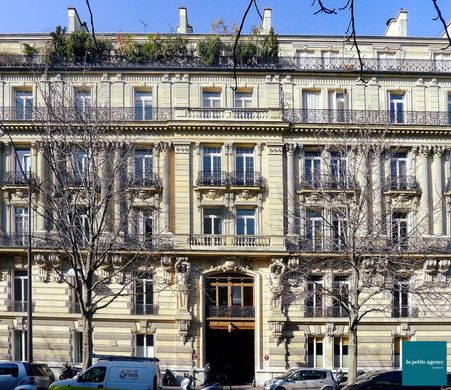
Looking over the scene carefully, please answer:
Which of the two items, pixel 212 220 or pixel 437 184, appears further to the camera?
pixel 437 184

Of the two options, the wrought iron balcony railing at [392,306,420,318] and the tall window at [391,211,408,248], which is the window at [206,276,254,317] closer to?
the wrought iron balcony railing at [392,306,420,318]

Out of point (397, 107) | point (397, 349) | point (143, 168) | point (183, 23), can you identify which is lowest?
point (397, 349)

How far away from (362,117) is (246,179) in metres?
6.61

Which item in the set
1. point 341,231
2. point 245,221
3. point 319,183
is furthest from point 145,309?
point 319,183

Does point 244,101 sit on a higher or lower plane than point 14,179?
higher

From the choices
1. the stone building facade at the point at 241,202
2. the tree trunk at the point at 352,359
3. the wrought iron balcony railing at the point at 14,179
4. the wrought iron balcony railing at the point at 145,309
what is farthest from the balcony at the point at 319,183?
the wrought iron balcony railing at the point at 14,179

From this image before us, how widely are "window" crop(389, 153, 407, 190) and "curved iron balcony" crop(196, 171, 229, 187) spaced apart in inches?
329

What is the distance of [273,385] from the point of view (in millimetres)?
27938

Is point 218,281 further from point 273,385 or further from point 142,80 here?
point 142,80

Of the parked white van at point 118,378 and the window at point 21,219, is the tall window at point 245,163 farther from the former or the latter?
the parked white van at point 118,378

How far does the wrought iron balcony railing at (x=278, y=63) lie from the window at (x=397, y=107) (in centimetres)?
135

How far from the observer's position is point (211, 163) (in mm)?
34094

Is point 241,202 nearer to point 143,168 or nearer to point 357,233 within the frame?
point 143,168

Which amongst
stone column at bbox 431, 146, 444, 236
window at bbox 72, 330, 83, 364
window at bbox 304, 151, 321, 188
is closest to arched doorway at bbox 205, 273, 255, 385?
window at bbox 304, 151, 321, 188
